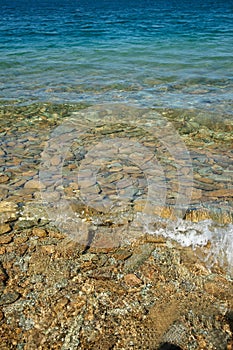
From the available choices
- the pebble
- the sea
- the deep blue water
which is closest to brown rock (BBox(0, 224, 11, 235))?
the pebble

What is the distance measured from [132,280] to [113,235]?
2.27 feet

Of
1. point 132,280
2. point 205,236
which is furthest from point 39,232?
point 205,236

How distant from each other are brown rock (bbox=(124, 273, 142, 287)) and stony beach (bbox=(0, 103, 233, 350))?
1 cm

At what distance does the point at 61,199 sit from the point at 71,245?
3.12ft

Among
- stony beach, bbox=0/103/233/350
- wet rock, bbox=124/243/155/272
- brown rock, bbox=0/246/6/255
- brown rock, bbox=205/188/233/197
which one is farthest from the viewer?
brown rock, bbox=205/188/233/197

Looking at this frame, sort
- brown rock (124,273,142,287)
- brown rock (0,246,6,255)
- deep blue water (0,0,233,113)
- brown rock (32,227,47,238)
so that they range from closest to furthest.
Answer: brown rock (124,273,142,287)
brown rock (0,246,6,255)
brown rock (32,227,47,238)
deep blue water (0,0,233,113)

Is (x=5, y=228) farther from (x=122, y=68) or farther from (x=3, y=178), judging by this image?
(x=122, y=68)

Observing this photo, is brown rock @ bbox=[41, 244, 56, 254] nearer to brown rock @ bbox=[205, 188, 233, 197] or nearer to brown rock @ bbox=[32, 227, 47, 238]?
brown rock @ bbox=[32, 227, 47, 238]

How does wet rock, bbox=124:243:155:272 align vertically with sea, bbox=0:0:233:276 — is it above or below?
above

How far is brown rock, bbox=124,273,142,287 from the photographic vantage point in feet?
9.80

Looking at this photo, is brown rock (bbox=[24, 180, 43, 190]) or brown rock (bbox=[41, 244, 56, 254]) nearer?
brown rock (bbox=[41, 244, 56, 254])

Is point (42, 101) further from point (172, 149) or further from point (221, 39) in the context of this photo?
point (221, 39)

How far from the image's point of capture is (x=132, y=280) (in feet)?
9.94

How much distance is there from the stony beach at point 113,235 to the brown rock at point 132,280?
1 cm
